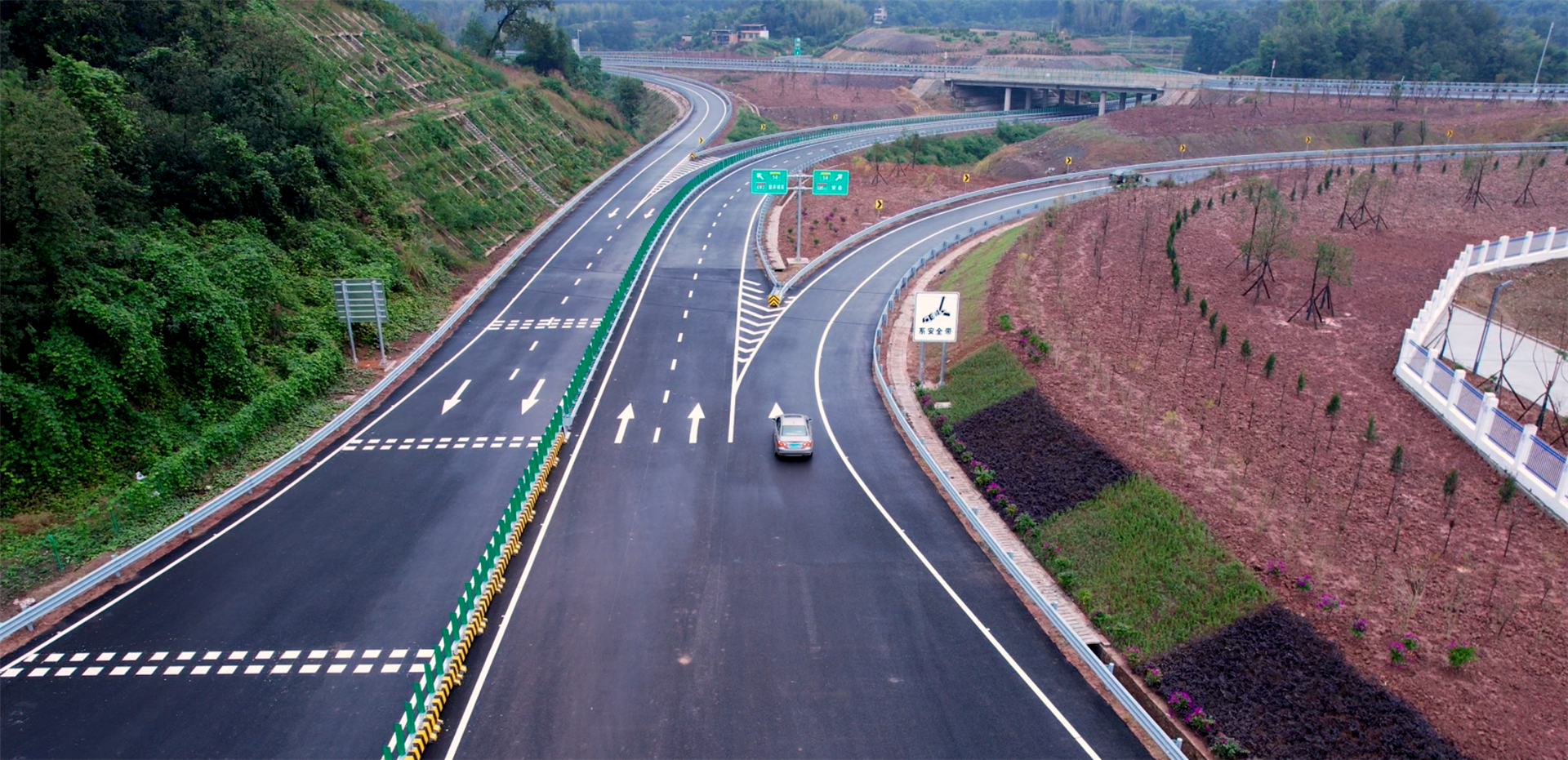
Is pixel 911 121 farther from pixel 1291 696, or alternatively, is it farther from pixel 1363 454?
pixel 1291 696

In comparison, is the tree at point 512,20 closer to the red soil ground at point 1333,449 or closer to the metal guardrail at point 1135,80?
the metal guardrail at point 1135,80

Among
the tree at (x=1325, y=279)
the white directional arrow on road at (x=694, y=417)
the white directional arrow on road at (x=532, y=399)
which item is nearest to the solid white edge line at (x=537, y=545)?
the white directional arrow on road at (x=532, y=399)

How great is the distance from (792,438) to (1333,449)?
15916 mm

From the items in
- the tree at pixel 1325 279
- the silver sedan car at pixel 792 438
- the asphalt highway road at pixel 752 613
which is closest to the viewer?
the asphalt highway road at pixel 752 613

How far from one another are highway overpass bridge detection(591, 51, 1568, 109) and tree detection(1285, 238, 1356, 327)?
224ft

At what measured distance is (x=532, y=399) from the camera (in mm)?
35000

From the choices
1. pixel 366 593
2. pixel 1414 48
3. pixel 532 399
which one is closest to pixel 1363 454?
pixel 366 593

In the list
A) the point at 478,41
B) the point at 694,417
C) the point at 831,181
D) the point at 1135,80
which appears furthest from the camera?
the point at 1135,80

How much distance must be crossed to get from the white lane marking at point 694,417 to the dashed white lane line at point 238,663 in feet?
42.5

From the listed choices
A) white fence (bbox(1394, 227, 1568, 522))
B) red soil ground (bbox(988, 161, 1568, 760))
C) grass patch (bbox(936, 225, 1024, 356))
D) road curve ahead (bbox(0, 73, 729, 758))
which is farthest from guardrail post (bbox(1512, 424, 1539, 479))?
road curve ahead (bbox(0, 73, 729, 758))

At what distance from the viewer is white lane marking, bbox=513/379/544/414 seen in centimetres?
3425

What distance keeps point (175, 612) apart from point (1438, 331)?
145 feet

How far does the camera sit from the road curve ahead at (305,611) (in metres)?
18.0

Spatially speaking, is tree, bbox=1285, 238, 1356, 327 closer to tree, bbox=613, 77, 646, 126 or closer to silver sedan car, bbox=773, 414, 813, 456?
silver sedan car, bbox=773, 414, 813, 456
